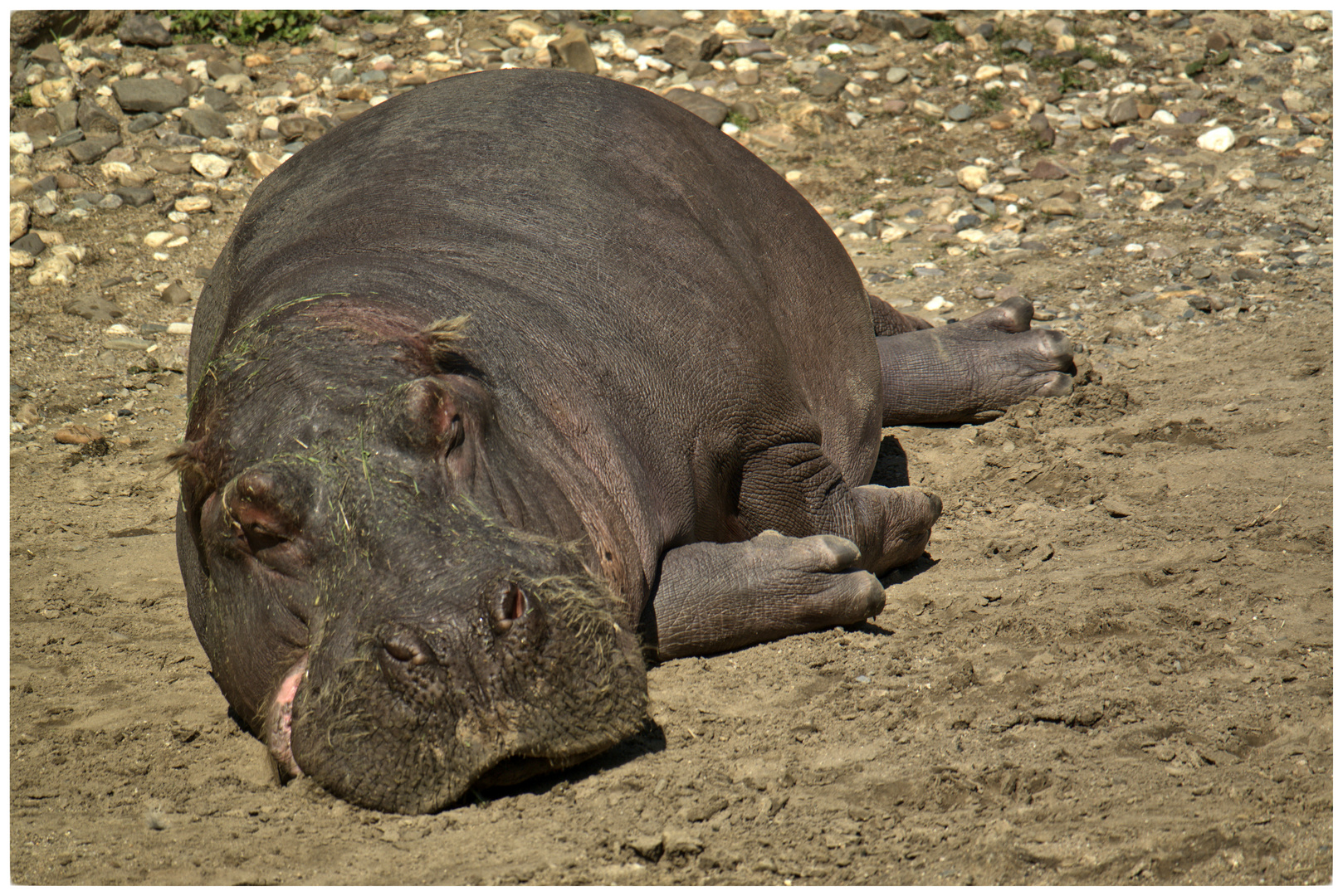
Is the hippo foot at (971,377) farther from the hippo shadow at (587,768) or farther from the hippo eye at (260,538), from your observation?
the hippo eye at (260,538)

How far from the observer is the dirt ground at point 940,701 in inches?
104

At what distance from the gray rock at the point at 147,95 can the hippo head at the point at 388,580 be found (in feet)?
18.8

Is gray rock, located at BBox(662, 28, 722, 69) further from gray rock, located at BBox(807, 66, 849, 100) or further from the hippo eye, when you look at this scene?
the hippo eye

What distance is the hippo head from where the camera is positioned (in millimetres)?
2732

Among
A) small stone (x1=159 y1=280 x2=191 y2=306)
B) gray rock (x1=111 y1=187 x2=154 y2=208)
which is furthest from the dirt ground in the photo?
gray rock (x1=111 y1=187 x2=154 y2=208)

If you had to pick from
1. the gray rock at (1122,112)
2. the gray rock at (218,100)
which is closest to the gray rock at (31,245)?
the gray rock at (218,100)

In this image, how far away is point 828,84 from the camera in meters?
8.66

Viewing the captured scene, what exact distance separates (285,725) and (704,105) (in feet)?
20.7

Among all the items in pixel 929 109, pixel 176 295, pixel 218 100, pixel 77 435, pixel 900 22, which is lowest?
pixel 77 435

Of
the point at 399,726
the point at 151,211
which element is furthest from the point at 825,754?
the point at 151,211

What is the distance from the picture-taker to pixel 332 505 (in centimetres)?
293

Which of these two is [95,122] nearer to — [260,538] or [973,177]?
[973,177]

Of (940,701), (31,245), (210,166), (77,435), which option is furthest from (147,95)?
(940,701)

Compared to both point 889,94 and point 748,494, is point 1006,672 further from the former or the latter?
point 889,94
